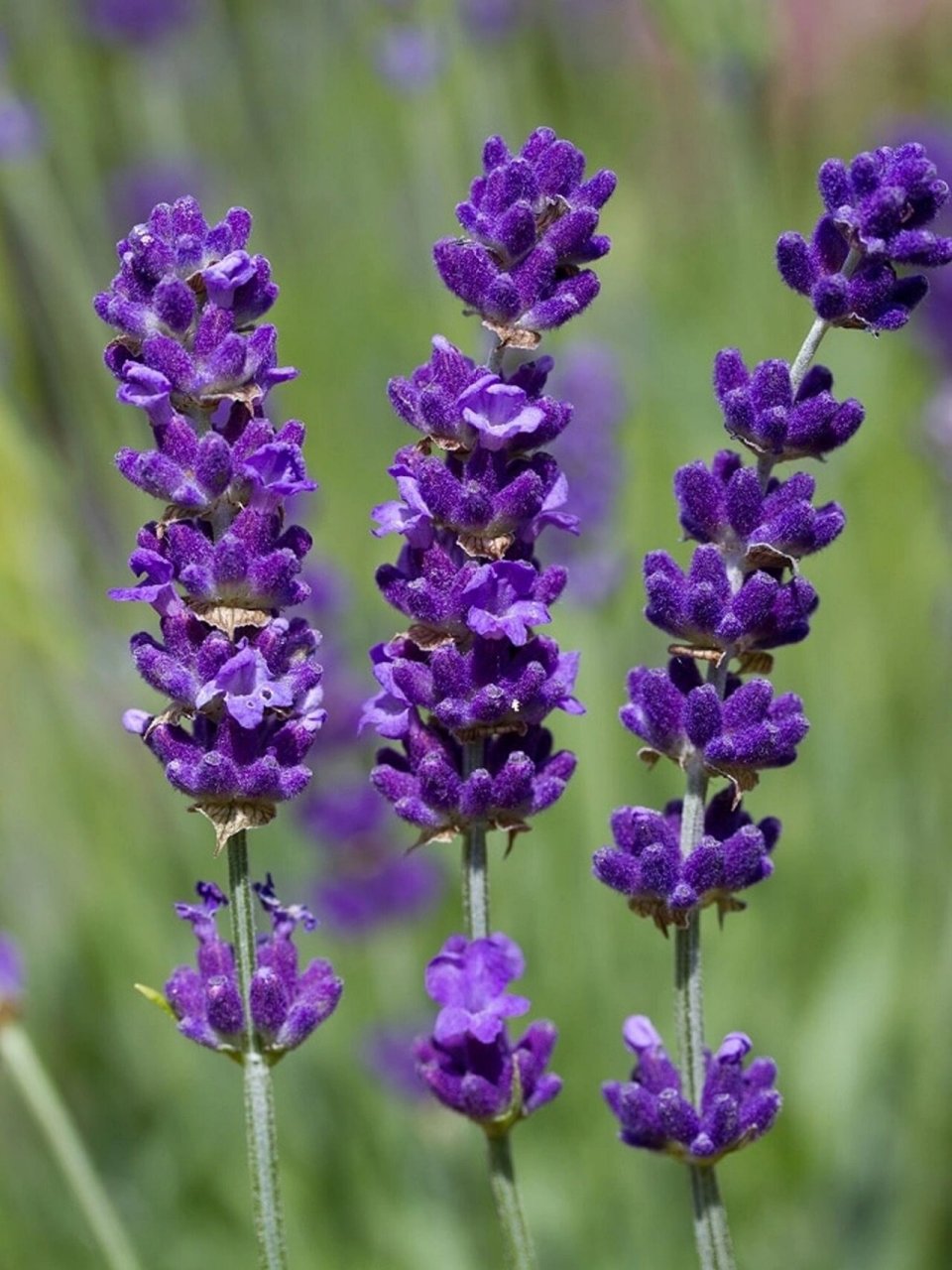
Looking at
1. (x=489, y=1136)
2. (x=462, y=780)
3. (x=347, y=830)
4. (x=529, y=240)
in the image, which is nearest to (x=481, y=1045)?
(x=489, y=1136)

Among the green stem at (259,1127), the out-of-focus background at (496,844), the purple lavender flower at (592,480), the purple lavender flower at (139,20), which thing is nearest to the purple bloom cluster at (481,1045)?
the green stem at (259,1127)

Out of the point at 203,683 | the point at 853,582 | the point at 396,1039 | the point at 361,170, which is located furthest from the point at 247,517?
the point at 361,170

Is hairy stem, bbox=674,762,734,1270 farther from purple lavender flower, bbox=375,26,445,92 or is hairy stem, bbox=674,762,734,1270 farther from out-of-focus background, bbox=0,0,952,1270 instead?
purple lavender flower, bbox=375,26,445,92

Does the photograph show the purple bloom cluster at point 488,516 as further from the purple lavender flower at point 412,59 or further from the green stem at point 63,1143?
the purple lavender flower at point 412,59

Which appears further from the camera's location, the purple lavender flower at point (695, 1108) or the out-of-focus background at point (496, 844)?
the out-of-focus background at point (496, 844)

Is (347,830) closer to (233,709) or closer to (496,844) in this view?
(496,844)

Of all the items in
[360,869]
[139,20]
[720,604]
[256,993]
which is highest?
[139,20]

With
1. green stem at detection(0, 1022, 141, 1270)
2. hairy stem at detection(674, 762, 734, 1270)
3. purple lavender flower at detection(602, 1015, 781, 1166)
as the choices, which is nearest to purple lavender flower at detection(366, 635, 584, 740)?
hairy stem at detection(674, 762, 734, 1270)
